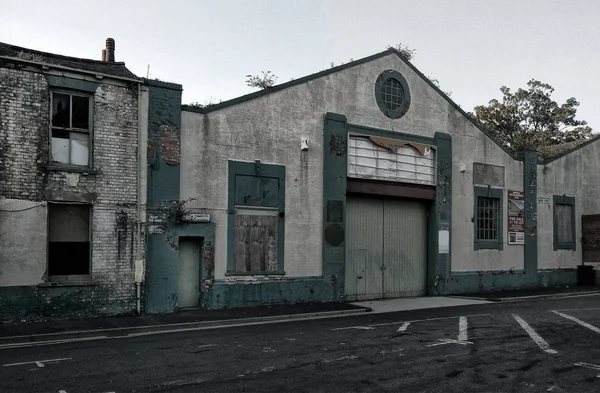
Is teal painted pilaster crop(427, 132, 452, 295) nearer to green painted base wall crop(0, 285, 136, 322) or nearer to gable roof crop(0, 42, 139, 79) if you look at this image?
green painted base wall crop(0, 285, 136, 322)

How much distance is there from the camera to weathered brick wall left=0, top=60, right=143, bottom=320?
44.2 feet

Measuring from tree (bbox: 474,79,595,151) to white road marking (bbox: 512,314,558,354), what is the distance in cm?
3745

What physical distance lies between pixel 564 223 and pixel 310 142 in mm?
13944

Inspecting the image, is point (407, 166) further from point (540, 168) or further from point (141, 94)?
point (141, 94)

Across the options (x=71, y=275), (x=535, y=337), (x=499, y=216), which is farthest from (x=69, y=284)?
(x=499, y=216)

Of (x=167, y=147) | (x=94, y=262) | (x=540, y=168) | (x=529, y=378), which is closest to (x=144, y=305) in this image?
(x=94, y=262)

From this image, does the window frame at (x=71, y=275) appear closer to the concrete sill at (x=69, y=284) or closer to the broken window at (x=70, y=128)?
the concrete sill at (x=69, y=284)

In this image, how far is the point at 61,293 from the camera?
45.4 ft

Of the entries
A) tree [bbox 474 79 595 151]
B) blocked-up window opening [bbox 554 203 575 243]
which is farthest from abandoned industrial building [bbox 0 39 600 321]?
tree [bbox 474 79 595 151]

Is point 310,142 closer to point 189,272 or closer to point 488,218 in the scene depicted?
point 189,272

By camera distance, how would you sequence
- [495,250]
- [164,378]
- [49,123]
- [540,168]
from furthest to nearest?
→ [540,168]
[495,250]
[49,123]
[164,378]

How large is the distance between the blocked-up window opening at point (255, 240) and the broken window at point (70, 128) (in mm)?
4535

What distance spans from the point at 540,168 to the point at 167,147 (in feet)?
Answer: 55.1

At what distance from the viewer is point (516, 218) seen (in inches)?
941
